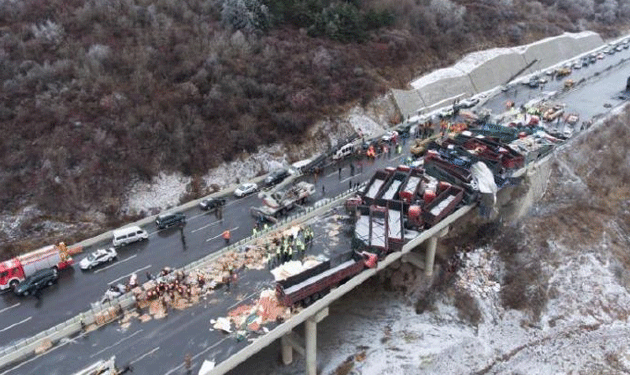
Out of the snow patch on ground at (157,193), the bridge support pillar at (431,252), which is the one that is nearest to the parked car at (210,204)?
the snow patch on ground at (157,193)

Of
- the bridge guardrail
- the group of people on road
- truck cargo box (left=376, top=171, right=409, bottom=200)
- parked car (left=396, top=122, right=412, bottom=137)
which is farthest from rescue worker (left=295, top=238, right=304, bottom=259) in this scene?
parked car (left=396, top=122, right=412, bottom=137)

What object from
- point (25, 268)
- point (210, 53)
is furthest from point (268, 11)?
point (25, 268)

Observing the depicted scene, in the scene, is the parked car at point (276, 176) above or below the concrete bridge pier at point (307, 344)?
above

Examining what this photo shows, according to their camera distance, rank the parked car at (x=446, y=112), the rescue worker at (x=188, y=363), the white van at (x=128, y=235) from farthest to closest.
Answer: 1. the parked car at (x=446, y=112)
2. the white van at (x=128, y=235)
3. the rescue worker at (x=188, y=363)

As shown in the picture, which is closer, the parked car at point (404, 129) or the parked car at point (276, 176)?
the parked car at point (276, 176)

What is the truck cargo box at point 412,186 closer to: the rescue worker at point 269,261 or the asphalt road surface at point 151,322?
the asphalt road surface at point 151,322

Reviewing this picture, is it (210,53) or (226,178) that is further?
(210,53)

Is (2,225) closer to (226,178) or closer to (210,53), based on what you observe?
(226,178)
